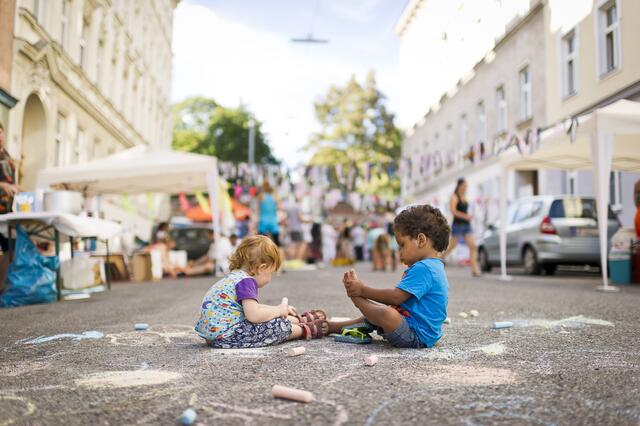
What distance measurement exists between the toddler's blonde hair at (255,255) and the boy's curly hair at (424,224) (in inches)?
30.6

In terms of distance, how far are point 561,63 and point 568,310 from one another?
1358cm

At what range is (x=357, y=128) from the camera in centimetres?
4356

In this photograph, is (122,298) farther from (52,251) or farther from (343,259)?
(343,259)

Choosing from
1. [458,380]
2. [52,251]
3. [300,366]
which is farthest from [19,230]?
[458,380]

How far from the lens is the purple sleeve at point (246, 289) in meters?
3.44

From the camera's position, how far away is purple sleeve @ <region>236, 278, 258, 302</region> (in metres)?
3.44

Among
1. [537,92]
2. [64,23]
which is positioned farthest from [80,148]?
[537,92]

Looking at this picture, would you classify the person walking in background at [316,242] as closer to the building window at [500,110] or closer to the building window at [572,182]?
the building window at [500,110]

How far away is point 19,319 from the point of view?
5203 millimetres

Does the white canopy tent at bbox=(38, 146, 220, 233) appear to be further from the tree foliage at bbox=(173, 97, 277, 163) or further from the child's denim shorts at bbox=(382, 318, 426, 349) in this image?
the tree foliage at bbox=(173, 97, 277, 163)

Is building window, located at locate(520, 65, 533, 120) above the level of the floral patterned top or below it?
above

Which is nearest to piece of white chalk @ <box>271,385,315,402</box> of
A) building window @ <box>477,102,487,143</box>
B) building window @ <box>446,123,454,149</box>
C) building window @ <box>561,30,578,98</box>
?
building window @ <box>561,30,578,98</box>

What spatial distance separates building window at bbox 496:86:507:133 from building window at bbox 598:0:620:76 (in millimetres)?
6758

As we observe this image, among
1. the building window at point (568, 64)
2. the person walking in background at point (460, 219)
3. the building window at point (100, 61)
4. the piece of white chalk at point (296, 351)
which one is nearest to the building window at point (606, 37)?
the building window at point (568, 64)
